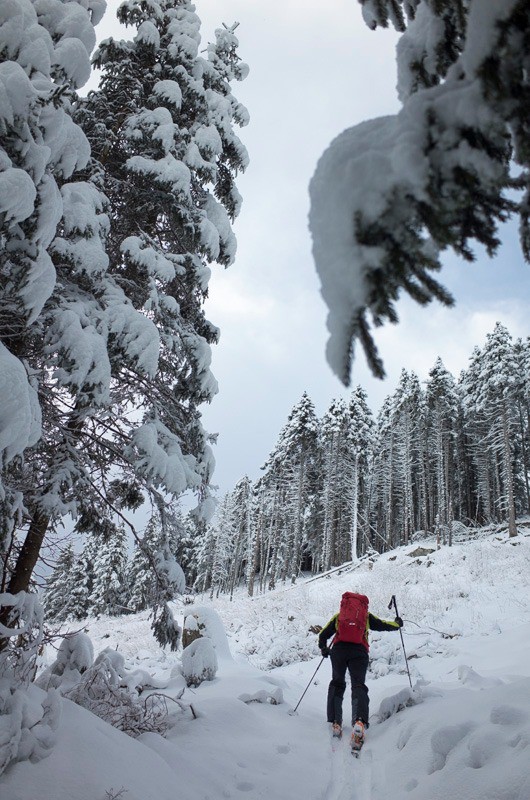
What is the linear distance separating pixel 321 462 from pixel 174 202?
3706 centimetres

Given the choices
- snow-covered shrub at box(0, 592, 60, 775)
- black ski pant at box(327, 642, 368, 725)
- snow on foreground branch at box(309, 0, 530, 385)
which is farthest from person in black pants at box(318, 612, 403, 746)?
snow on foreground branch at box(309, 0, 530, 385)

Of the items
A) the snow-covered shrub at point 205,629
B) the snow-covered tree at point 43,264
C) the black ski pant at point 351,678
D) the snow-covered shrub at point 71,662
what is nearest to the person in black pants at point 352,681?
the black ski pant at point 351,678

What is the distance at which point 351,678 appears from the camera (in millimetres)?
5684

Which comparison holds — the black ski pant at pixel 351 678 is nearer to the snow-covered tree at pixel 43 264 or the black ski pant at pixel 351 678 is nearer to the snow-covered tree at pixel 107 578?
the snow-covered tree at pixel 43 264

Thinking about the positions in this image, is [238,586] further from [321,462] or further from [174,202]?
[174,202]

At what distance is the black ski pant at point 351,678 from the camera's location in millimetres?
5480

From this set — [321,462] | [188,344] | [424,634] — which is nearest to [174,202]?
[188,344]

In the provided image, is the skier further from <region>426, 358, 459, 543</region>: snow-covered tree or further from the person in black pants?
<region>426, 358, 459, 543</region>: snow-covered tree

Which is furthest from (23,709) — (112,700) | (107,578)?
(107,578)

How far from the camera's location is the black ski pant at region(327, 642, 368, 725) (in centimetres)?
548

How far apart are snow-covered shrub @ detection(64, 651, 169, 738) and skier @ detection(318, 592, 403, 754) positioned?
7.22 ft

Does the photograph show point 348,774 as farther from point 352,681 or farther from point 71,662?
point 71,662

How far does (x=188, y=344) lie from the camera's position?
7480 mm

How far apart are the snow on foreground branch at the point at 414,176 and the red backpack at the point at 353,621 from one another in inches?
217
